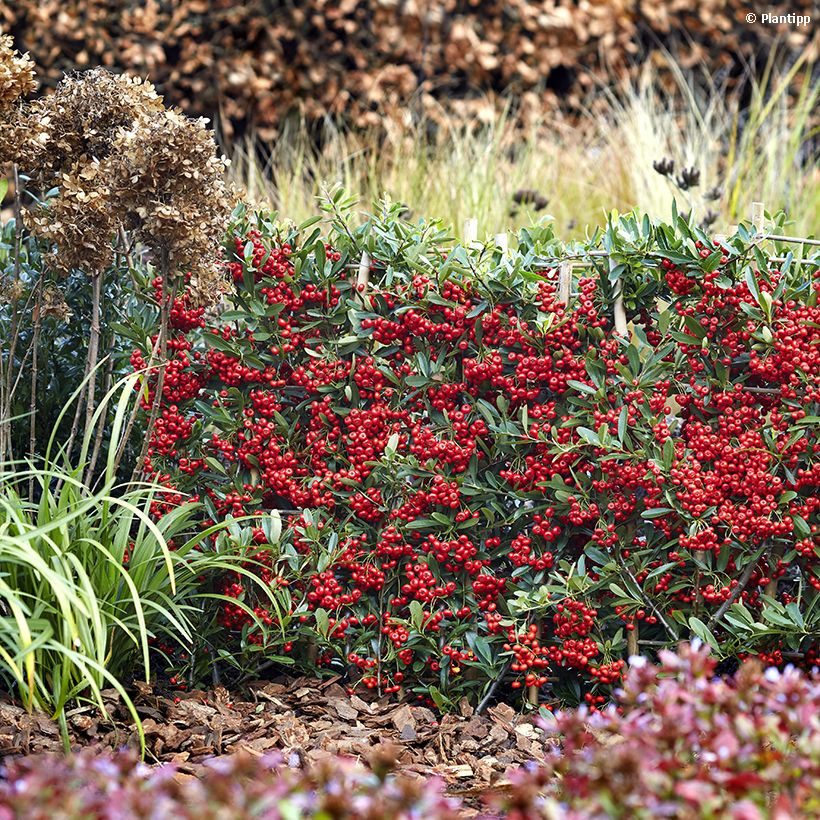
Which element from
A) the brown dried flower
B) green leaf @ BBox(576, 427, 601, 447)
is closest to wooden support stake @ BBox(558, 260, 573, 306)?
green leaf @ BBox(576, 427, 601, 447)

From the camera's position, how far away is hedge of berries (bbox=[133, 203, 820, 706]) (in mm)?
3014

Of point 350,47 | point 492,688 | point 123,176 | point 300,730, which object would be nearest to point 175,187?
point 123,176

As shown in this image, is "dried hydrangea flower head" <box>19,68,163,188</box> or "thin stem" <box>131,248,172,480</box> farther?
"dried hydrangea flower head" <box>19,68,163,188</box>

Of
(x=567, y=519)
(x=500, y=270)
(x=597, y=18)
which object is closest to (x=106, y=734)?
(x=567, y=519)

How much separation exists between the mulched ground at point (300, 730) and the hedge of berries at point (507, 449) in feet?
0.40

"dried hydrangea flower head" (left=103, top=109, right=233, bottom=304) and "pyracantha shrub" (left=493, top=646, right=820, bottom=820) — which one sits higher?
"dried hydrangea flower head" (left=103, top=109, right=233, bottom=304)

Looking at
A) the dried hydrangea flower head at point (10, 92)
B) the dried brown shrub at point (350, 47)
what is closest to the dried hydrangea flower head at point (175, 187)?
the dried hydrangea flower head at point (10, 92)

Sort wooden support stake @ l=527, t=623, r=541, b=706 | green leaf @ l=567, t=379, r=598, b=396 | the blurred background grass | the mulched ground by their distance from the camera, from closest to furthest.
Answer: the mulched ground < green leaf @ l=567, t=379, r=598, b=396 < wooden support stake @ l=527, t=623, r=541, b=706 < the blurred background grass

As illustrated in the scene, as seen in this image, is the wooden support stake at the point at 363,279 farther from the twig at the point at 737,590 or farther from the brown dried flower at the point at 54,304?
the twig at the point at 737,590

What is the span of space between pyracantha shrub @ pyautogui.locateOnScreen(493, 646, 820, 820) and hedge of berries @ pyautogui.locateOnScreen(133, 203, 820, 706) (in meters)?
1.12

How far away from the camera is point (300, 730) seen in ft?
9.75

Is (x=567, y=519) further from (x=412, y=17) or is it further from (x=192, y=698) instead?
(x=412, y=17)

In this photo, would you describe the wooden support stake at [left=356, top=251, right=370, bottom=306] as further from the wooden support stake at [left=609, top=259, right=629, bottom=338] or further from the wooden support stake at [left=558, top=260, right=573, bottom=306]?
the wooden support stake at [left=609, top=259, right=629, bottom=338]

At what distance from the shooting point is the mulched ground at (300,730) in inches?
108
